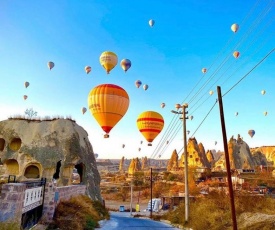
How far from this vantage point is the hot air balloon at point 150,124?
105ft

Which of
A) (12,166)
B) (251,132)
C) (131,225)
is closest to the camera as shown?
(131,225)

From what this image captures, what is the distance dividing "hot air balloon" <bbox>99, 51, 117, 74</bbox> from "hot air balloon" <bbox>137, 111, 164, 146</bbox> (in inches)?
298

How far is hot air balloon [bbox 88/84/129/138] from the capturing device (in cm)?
2489

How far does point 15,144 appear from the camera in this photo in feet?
115

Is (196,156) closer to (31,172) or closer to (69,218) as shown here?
(31,172)

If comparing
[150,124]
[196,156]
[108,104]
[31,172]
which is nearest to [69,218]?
[108,104]

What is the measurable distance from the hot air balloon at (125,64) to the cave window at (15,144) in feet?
56.0

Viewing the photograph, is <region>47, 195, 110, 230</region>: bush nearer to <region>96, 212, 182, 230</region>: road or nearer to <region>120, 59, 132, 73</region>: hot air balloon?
<region>96, 212, 182, 230</region>: road

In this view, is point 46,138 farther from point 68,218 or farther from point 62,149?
point 68,218

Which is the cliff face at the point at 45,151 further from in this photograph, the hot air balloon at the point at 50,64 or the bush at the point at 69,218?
the bush at the point at 69,218

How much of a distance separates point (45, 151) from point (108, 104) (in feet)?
42.3

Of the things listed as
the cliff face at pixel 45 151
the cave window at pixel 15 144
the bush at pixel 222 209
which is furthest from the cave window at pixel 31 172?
the bush at pixel 222 209

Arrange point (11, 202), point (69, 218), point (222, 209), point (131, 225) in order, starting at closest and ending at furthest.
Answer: point (11, 202) < point (69, 218) < point (222, 209) < point (131, 225)

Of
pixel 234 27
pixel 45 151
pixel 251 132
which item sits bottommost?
pixel 45 151
